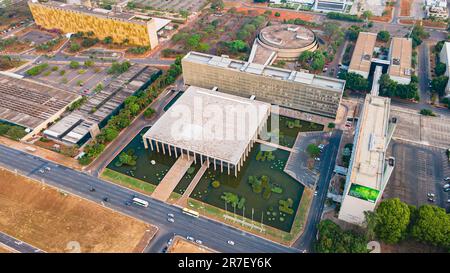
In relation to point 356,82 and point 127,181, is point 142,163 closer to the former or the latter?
point 127,181

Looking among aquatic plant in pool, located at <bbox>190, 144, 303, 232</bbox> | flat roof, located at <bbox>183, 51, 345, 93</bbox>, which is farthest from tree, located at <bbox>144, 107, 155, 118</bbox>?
aquatic plant in pool, located at <bbox>190, 144, 303, 232</bbox>

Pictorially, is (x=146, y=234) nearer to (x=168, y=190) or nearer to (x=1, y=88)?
(x=168, y=190)

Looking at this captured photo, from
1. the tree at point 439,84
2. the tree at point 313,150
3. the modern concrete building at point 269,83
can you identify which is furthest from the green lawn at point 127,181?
the tree at point 439,84

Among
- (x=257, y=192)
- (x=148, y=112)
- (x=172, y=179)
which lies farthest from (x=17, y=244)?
(x=257, y=192)

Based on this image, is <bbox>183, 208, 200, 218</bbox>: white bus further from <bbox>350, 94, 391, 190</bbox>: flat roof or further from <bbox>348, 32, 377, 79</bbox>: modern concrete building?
<bbox>348, 32, 377, 79</bbox>: modern concrete building

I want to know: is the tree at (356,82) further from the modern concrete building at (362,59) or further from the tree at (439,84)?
the tree at (439,84)

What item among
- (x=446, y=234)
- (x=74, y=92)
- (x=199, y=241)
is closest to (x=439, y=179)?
(x=446, y=234)
